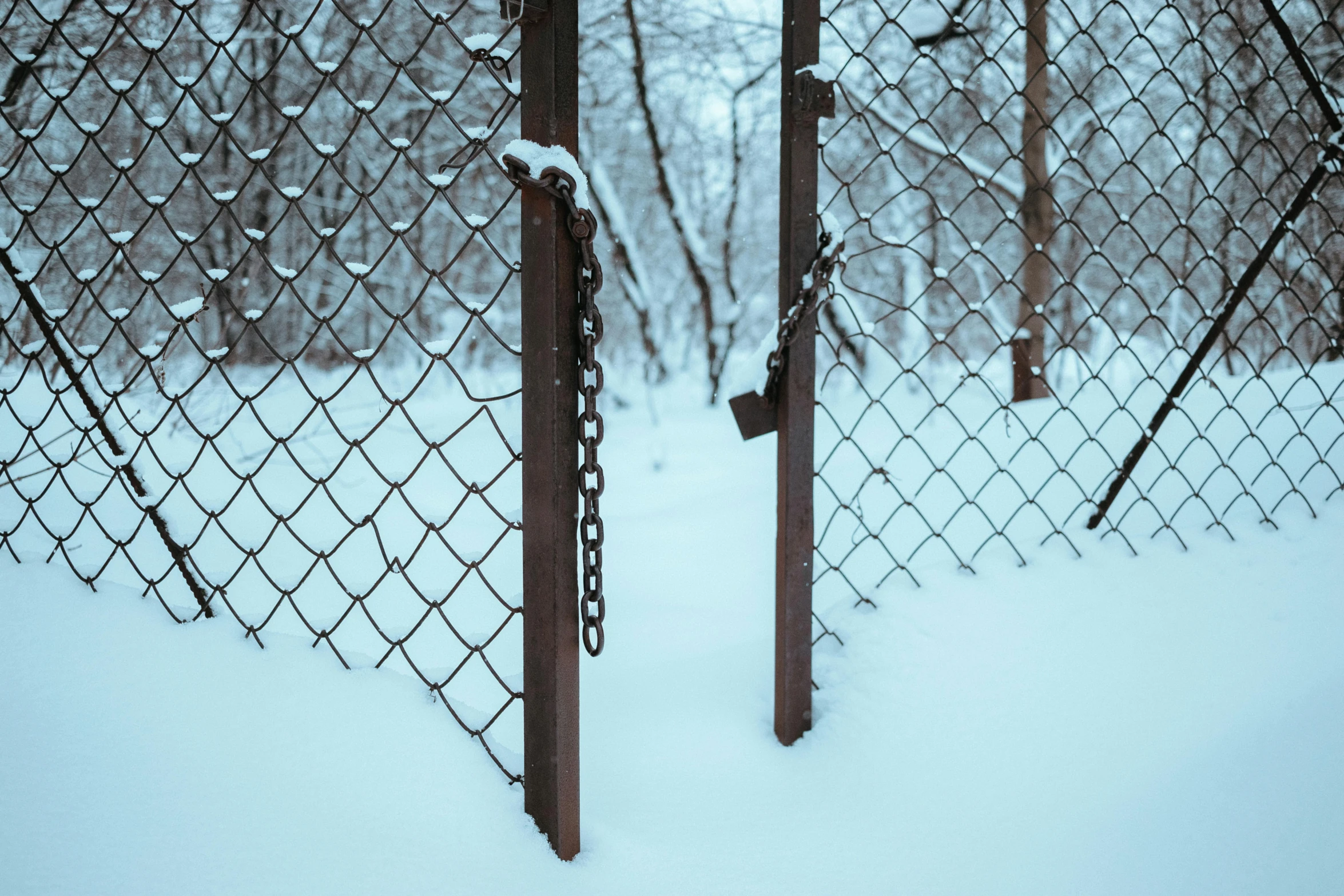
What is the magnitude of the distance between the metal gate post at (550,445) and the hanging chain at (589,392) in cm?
2

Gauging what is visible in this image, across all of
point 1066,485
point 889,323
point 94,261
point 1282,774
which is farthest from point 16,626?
point 889,323

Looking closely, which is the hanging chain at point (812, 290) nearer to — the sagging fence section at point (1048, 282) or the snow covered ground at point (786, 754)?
the sagging fence section at point (1048, 282)

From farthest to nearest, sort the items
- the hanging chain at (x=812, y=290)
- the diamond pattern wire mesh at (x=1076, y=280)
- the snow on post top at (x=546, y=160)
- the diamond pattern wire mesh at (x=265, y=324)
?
the diamond pattern wire mesh at (x=1076, y=280) < the hanging chain at (x=812, y=290) < the diamond pattern wire mesh at (x=265, y=324) < the snow on post top at (x=546, y=160)

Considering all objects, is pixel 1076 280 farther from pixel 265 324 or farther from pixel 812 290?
pixel 265 324

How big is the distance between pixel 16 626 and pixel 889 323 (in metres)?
5.62

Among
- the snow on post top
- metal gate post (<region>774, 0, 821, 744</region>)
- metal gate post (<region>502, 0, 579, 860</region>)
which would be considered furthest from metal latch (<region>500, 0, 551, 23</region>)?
metal gate post (<region>774, 0, 821, 744</region>)

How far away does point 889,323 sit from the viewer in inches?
237

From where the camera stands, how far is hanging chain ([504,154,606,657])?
1014 millimetres

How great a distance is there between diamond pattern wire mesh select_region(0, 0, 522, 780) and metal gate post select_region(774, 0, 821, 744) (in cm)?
47

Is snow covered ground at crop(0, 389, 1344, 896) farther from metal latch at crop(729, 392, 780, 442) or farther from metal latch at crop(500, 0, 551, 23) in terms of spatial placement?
metal latch at crop(500, 0, 551, 23)

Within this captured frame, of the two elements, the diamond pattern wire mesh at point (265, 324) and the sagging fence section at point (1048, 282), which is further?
the sagging fence section at point (1048, 282)

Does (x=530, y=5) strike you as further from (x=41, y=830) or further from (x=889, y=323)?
(x=889, y=323)

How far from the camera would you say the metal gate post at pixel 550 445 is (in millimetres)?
1023


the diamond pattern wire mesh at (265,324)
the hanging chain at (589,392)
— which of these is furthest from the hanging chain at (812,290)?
the diamond pattern wire mesh at (265,324)
